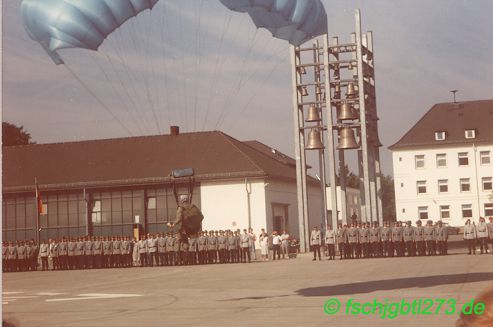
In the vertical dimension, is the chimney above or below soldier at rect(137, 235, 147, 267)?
above

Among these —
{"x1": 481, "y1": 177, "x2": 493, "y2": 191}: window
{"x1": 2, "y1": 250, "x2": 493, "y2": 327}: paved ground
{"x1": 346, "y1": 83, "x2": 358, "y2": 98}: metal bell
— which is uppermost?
{"x1": 346, "y1": 83, "x2": 358, "y2": 98}: metal bell

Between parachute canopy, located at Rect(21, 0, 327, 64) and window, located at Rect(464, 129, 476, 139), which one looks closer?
parachute canopy, located at Rect(21, 0, 327, 64)

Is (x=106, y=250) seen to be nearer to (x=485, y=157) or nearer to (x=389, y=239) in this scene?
(x=389, y=239)

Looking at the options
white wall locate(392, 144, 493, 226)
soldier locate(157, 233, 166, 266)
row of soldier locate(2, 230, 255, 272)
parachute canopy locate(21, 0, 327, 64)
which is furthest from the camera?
white wall locate(392, 144, 493, 226)

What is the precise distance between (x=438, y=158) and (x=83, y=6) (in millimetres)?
62594

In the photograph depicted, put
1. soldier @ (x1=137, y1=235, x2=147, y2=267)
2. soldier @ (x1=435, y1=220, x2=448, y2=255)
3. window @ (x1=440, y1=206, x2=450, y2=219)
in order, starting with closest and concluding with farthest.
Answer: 1. soldier @ (x1=435, y1=220, x2=448, y2=255)
2. soldier @ (x1=137, y1=235, x2=147, y2=267)
3. window @ (x1=440, y1=206, x2=450, y2=219)

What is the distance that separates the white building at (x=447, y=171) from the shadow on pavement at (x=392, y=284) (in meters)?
53.2

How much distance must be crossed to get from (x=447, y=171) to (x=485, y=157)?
12.9 feet

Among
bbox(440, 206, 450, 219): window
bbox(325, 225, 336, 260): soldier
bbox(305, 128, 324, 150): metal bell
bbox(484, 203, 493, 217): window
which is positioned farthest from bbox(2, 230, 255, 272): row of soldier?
bbox(484, 203, 493, 217): window

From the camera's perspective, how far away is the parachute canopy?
45.2 feet

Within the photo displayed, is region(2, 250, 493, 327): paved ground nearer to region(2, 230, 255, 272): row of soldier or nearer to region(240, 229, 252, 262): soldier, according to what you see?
region(2, 230, 255, 272): row of soldier

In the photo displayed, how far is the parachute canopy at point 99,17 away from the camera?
13.8 m

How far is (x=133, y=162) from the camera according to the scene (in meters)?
52.8

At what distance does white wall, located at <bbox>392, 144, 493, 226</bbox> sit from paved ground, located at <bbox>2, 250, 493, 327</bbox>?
47.6 meters
